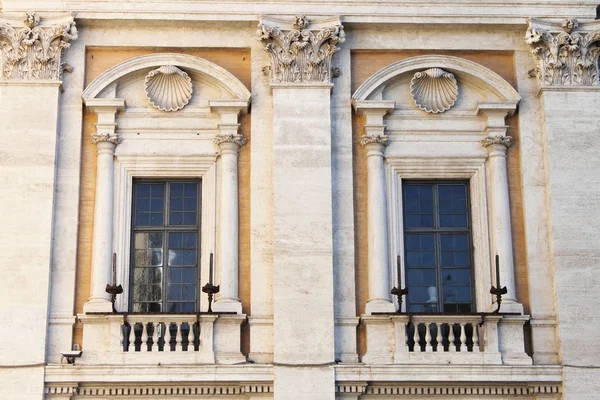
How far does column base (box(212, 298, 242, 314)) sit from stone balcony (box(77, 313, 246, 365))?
0.50 feet

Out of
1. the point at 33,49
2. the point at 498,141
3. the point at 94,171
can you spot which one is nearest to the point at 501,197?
the point at 498,141

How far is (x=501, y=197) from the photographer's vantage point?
21.4 meters

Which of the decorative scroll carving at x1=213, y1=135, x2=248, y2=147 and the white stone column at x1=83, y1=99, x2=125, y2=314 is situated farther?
the decorative scroll carving at x1=213, y1=135, x2=248, y2=147

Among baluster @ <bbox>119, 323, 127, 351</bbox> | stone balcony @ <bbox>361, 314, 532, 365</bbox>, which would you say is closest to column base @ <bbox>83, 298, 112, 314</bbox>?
baluster @ <bbox>119, 323, 127, 351</bbox>

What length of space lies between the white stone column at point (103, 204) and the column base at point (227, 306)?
163 centimetres

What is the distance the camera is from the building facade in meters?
20.3

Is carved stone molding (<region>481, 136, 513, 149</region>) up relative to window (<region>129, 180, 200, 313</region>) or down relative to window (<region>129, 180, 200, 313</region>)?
up

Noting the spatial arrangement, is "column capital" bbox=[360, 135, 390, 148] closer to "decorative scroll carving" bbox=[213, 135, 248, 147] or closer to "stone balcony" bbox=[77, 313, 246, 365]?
"decorative scroll carving" bbox=[213, 135, 248, 147]

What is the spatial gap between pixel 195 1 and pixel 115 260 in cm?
457

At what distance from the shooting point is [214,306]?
20.6 metres

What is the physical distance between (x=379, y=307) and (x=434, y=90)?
155 inches

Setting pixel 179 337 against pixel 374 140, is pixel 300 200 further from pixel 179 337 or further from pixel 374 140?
pixel 179 337

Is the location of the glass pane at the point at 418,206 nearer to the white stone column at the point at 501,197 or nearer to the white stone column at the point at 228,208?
the white stone column at the point at 501,197

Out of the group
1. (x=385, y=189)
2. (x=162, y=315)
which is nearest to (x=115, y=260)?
(x=162, y=315)
